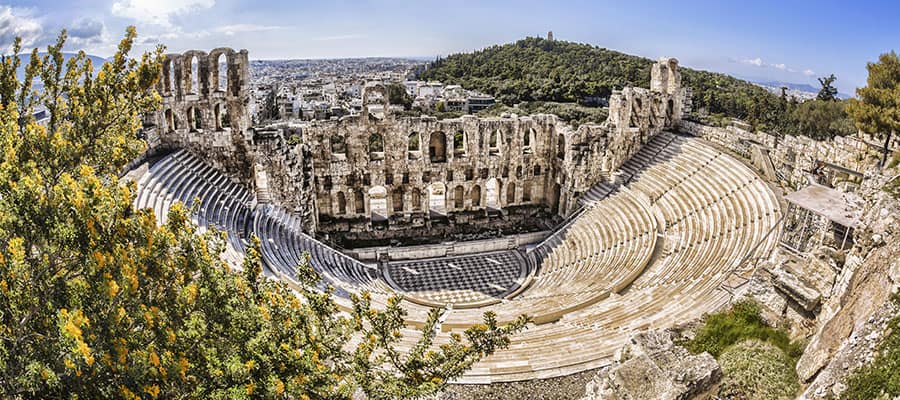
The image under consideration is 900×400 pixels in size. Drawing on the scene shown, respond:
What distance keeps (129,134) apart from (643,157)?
89.9ft

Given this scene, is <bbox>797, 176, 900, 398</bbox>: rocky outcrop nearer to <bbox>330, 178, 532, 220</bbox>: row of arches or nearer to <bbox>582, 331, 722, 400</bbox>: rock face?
<bbox>582, 331, 722, 400</bbox>: rock face

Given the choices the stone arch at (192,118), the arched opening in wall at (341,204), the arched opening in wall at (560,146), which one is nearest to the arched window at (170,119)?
the stone arch at (192,118)

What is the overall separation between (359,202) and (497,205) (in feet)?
28.1

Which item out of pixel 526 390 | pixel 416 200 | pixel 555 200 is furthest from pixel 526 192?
pixel 526 390

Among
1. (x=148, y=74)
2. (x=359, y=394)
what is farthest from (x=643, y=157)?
(x=148, y=74)

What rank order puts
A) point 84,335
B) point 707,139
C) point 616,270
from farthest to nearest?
point 707,139 → point 616,270 → point 84,335

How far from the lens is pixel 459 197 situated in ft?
105

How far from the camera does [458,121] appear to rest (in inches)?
1186

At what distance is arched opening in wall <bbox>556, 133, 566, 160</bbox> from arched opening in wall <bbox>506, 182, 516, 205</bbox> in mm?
3252

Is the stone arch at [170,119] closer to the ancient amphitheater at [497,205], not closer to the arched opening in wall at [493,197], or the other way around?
the ancient amphitheater at [497,205]

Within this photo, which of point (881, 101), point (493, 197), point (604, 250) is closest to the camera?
point (881, 101)

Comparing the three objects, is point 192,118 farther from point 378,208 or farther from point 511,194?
point 511,194

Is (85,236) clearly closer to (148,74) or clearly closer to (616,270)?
(148,74)

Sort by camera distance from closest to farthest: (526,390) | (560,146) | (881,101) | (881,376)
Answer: (881,376) → (526,390) → (881,101) → (560,146)
